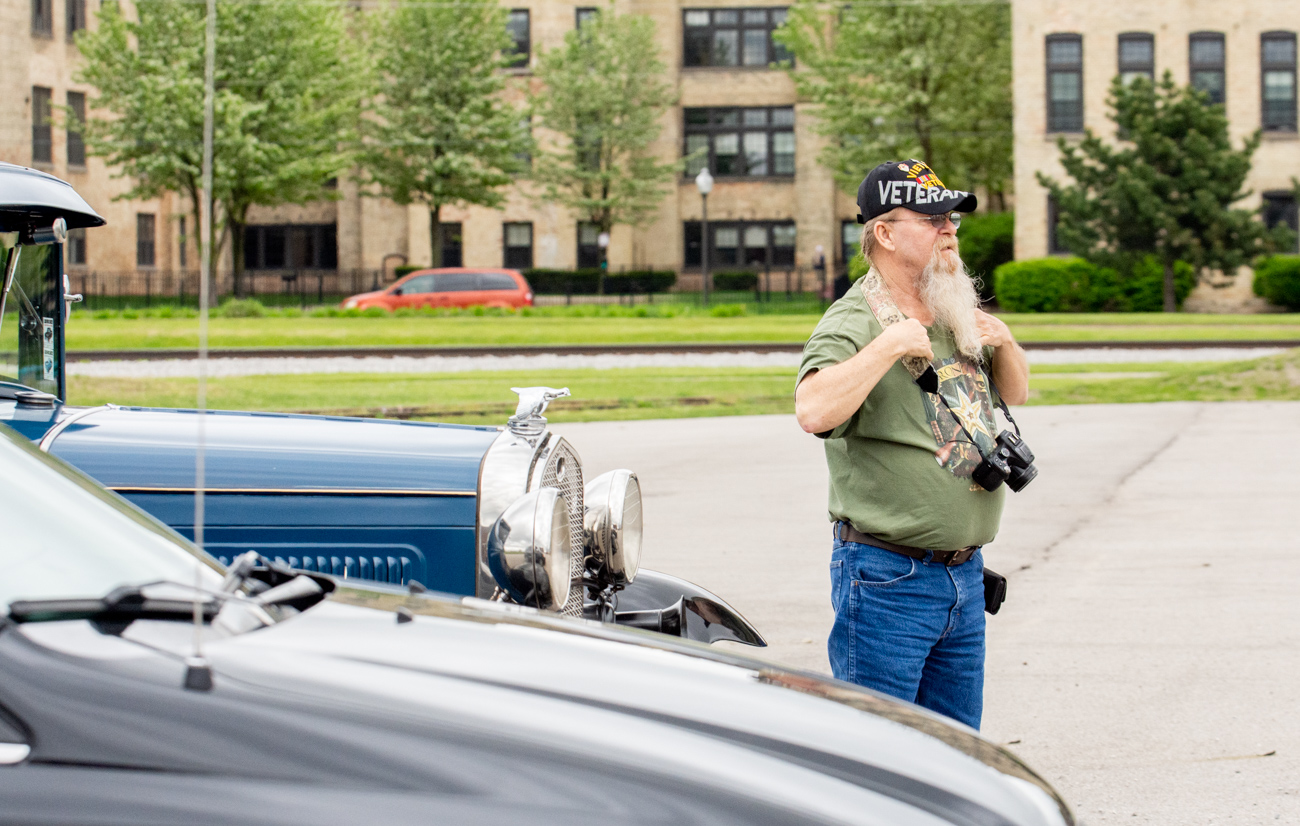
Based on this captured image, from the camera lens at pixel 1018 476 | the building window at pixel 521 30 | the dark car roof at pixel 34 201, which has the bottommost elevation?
the camera lens at pixel 1018 476

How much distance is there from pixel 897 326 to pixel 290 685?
1877 mm

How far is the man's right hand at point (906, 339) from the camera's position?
3244 mm

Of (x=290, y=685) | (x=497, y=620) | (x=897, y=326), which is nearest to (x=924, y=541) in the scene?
(x=897, y=326)

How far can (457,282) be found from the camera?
36.4m

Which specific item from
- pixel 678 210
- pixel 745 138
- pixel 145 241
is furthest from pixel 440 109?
pixel 745 138

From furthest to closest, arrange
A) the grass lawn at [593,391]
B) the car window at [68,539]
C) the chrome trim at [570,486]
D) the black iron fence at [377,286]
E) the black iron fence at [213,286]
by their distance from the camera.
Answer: the black iron fence at [377,286]
the black iron fence at [213,286]
the grass lawn at [593,391]
the chrome trim at [570,486]
the car window at [68,539]

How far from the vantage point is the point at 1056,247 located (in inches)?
1662

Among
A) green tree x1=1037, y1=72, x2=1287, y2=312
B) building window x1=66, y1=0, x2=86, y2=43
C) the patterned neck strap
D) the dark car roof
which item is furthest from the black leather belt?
building window x1=66, y1=0, x2=86, y2=43

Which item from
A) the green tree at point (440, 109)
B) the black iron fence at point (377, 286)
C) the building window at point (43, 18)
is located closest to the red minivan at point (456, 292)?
the black iron fence at point (377, 286)

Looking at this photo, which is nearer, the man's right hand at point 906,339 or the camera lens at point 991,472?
the man's right hand at point 906,339

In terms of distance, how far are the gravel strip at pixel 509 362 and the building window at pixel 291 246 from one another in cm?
3066

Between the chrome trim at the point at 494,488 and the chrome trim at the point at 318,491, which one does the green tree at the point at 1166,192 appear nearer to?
the chrome trim at the point at 494,488

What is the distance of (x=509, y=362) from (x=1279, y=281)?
24452 mm

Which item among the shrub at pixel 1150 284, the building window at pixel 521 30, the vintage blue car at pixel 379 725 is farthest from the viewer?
the building window at pixel 521 30
